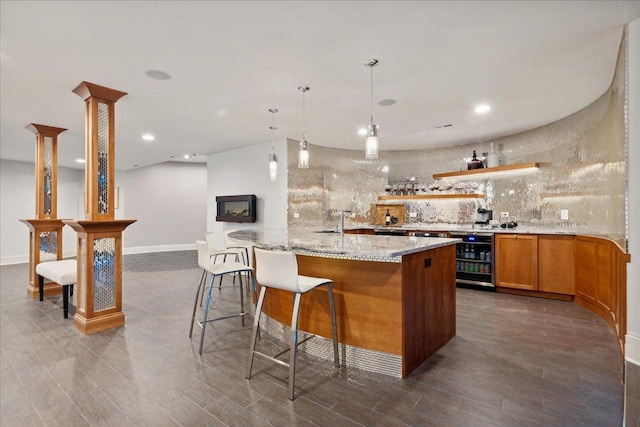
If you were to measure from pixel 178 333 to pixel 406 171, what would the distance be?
5.37 m

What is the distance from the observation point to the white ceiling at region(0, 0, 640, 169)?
7.27ft

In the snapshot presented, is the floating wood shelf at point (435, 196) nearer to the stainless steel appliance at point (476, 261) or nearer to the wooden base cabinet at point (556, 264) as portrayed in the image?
the stainless steel appliance at point (476, 261)

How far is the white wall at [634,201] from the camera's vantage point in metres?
2.41

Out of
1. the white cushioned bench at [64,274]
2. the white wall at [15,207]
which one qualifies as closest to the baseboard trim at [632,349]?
the white cushioned bench at [64,274]

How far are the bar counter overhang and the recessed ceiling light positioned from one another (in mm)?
1938

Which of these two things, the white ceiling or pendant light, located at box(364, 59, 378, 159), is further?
pendant light, located at box(364, 59, 378, 159)

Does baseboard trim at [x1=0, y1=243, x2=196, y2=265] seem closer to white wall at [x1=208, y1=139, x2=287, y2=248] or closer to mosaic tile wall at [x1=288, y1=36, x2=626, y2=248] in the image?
white wall at [x1=208, y1=139, x2=287, y2=248]

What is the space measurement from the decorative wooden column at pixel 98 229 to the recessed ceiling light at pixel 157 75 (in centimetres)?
63

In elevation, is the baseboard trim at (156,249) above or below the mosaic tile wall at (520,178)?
below

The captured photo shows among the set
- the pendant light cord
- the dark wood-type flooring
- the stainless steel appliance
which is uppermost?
the pendant light cord

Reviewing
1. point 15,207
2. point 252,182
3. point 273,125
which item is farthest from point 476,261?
point 15,207

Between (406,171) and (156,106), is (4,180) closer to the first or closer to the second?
(156,106)

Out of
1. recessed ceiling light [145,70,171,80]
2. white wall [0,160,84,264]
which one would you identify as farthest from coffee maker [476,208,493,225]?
white wall [0,160,84,264]

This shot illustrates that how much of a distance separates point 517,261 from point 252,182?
15.5 feet
